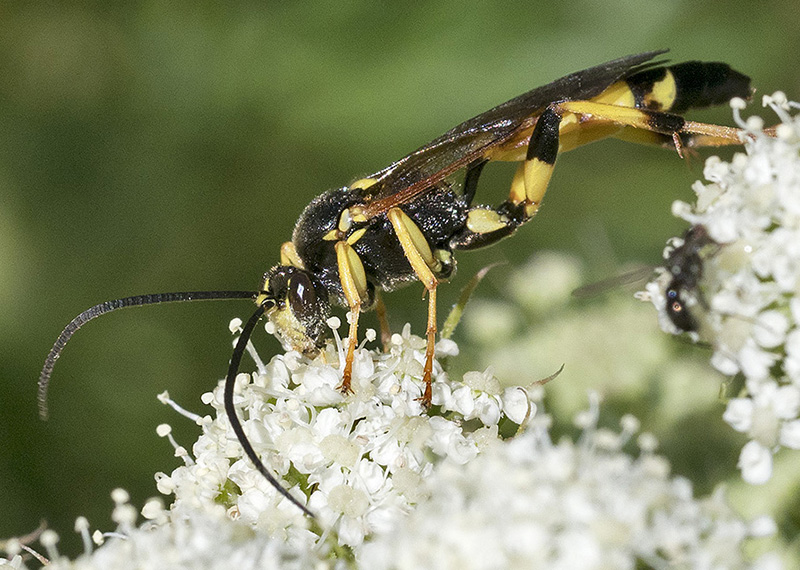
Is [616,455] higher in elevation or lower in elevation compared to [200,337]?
higher

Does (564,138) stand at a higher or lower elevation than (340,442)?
higher

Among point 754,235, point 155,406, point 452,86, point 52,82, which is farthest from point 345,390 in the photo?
point 52,82

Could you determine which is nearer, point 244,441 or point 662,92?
point 244,441

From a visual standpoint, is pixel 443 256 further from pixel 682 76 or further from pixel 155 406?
pixel 155 406

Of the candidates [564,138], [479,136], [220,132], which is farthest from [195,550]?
[220,132]

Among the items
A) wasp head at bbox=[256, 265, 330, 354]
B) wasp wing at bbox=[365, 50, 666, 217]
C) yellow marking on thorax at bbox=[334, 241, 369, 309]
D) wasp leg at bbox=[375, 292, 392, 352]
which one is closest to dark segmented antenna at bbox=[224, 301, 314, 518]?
wasp head at bbox=[256, 265, 330, 354]

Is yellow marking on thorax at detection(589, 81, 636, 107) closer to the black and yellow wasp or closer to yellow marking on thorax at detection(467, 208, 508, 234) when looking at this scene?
the black and yellow wasp

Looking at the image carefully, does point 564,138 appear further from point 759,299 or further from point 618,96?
point 759,299
